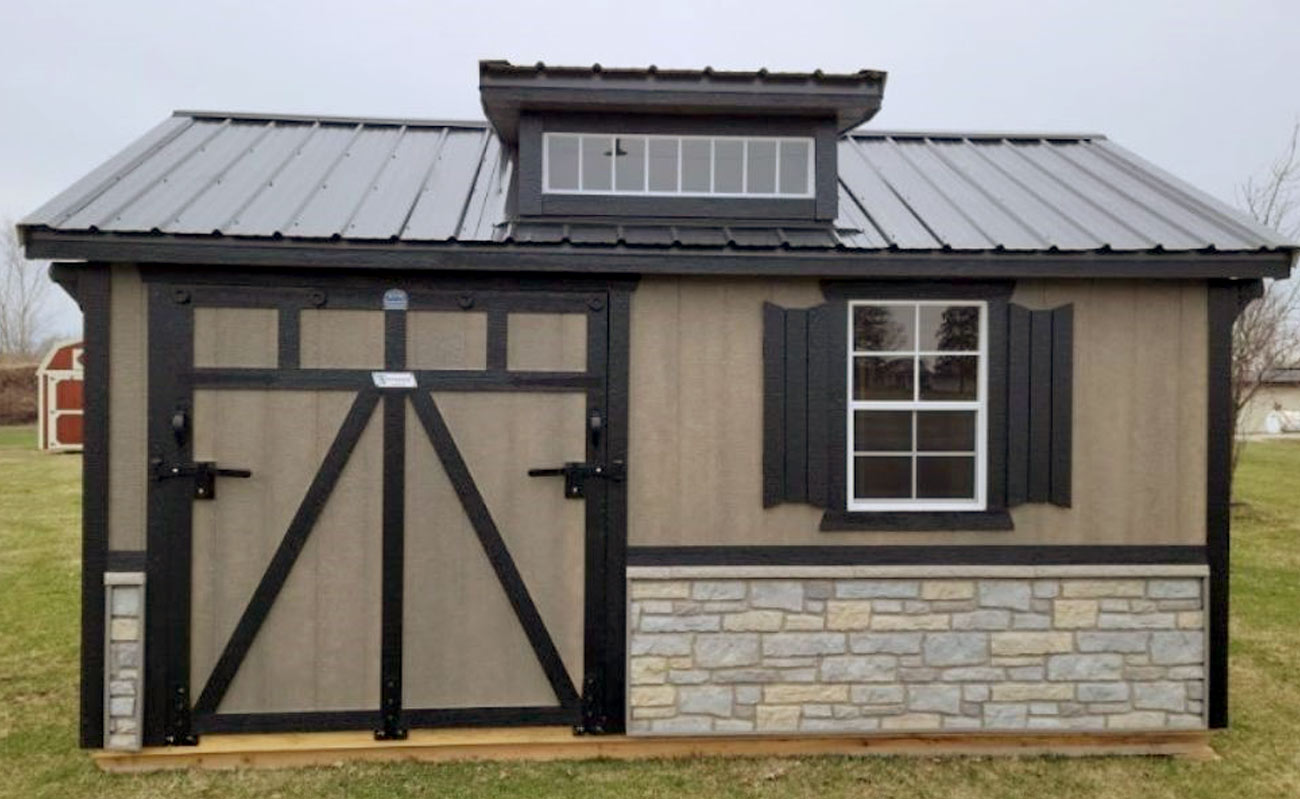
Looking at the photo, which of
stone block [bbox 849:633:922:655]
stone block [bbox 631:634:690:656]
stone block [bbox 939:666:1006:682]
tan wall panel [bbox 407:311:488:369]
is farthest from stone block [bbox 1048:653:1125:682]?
tan wall panel [bbox 407:311:488:369]

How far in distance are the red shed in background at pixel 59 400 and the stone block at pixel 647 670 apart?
2017 cm

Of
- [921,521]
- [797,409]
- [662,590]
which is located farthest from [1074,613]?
[662,590]

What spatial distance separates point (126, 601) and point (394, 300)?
2278 mm

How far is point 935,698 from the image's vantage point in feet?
15.5

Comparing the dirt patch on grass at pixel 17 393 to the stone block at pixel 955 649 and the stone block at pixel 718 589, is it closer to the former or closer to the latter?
the stone block at pixel 718 589

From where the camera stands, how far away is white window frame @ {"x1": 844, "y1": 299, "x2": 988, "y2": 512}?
4758 millimetres

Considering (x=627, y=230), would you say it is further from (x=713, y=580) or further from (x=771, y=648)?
(x=771, y=648)

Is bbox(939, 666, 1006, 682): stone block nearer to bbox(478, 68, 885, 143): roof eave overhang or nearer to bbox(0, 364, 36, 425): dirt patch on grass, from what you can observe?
bbox(478, 68, 885, 143): roof eave overhang

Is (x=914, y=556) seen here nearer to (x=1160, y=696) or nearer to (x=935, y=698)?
(x=935, y=698)

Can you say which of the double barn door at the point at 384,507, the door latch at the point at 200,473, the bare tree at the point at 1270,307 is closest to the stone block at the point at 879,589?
the double barn door at the point at 384,507

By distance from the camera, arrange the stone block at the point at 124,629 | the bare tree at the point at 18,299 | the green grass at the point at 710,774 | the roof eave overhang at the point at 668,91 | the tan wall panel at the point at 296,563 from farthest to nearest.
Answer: the bare tree at the point at 18,299 < the roof eave overhang at the point at 668,91 < the tan wall panel at the point at 296,563 < the stone block at the point at 124,629 < the green grass at the point at 710,774

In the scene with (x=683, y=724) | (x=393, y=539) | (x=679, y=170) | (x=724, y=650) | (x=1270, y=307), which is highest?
(x=1270, y=307)

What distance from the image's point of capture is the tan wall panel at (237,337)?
4.51 metres

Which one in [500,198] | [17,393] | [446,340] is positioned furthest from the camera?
[17,393]
